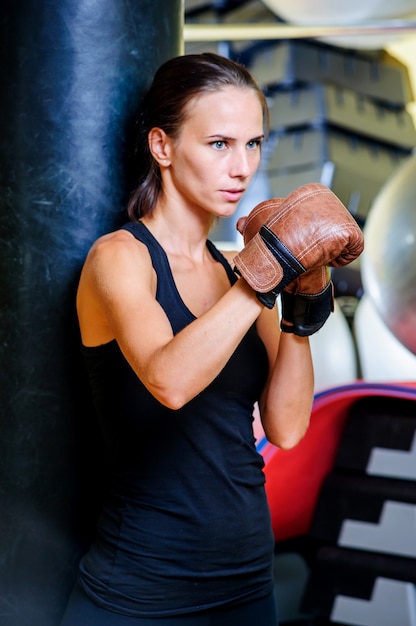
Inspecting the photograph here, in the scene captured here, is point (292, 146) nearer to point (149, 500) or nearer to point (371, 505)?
point (371, 505)

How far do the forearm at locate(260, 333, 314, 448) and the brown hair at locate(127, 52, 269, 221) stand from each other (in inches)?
9.2

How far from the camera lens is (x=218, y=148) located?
93 cm

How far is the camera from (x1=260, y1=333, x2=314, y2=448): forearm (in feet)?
3.25

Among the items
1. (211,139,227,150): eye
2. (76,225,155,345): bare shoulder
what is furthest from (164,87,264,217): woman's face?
(76,225,155,345): bare shoulder

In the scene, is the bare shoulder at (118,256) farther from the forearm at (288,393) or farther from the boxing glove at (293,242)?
the forearm at (288,393)

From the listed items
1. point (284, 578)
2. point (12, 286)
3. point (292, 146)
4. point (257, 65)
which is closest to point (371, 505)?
point (284, 578)

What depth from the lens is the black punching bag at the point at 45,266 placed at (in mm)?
983

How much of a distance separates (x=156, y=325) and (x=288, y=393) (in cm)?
25

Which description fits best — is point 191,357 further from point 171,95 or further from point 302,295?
point 171,95

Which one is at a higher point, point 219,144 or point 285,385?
point 219,144

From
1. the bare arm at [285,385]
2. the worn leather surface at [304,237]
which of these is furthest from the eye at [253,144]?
the bare arm at [285,385]

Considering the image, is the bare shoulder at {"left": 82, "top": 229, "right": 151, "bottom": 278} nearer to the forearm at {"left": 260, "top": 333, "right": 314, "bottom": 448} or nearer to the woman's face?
the woman's face

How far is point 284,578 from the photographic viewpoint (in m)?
1.69

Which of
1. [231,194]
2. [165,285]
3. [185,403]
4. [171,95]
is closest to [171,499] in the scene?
[185,403]
